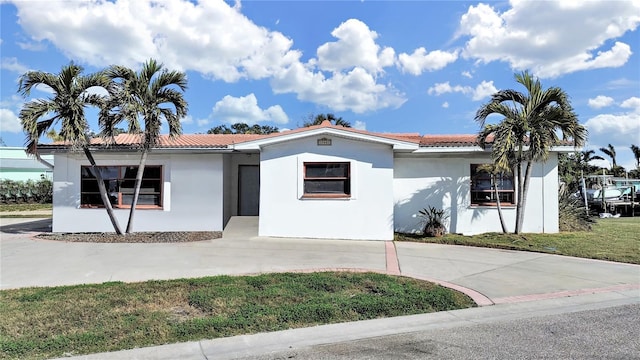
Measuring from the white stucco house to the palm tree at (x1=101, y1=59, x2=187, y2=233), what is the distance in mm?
885

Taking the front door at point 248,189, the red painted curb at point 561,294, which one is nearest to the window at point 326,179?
the front door at point 248,189

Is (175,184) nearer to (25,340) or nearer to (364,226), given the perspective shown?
(364,226)

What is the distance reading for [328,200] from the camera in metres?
12.6

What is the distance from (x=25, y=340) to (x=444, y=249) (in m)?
9.23

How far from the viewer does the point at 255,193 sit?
15.9 m

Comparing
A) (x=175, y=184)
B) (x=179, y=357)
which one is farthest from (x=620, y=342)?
(x=175, y=184)

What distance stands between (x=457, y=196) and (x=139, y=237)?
10.3m

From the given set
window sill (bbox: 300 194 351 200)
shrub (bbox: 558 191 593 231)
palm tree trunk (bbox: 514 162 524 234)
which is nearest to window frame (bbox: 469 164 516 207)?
palm tree trunk (bbox: 514 162 524 234)

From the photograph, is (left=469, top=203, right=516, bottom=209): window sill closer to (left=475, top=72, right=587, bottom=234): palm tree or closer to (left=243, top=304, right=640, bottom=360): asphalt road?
(left=475, top=72, right=587, bottom=234): palm tree

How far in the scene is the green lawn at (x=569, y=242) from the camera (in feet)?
33.0

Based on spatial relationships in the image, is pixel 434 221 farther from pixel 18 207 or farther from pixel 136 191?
pixel 18 207

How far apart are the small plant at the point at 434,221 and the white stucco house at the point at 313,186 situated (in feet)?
0.74

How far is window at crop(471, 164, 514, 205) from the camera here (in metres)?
13.5

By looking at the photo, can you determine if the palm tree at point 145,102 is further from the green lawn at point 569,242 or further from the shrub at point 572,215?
the shrub at point 572,215
